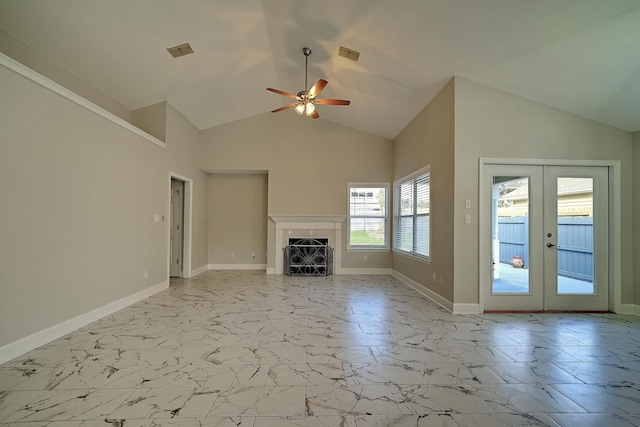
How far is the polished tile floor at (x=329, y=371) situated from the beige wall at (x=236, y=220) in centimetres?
318

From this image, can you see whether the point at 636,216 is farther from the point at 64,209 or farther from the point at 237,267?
the point at 237,267

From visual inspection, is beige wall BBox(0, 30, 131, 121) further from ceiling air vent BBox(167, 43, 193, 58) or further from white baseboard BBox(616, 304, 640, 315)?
white baseboard BBox(616, 304, 640, 315)

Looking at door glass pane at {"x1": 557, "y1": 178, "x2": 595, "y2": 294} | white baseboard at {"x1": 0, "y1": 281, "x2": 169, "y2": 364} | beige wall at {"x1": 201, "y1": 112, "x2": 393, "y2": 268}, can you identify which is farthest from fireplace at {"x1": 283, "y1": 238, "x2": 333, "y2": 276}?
door glass pane at {"x1": 557, "y1": 178, "x2": 595, "y2": 294}

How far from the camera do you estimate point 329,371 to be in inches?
85.5

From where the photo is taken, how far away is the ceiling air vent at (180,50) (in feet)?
12.1

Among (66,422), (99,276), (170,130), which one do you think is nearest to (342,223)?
(170,130)

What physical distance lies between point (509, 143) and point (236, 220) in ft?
18.7

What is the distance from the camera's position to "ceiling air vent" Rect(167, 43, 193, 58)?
3.70 m

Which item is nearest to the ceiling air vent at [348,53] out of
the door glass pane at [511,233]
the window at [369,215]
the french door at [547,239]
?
the french door at [547,239]

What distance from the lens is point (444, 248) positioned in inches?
154

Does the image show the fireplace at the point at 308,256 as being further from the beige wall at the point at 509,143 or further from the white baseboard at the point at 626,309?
the white baseboard at the point at 626,309

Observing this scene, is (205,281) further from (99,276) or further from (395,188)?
(395,188)

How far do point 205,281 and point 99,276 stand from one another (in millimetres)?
2236

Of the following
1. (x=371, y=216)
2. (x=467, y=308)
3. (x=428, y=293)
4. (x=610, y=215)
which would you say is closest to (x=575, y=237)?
(x=610, y=215)
